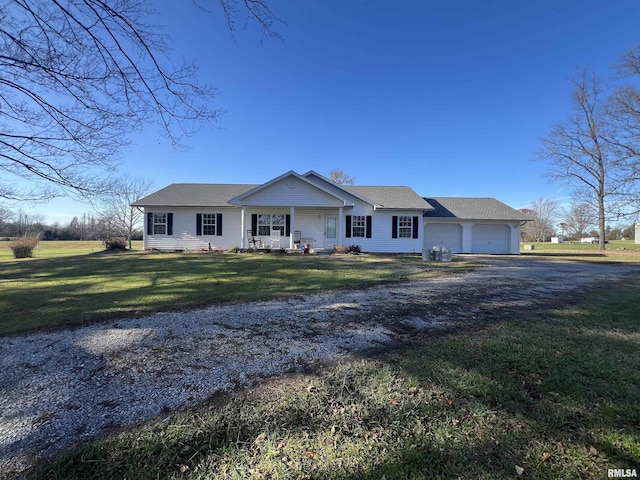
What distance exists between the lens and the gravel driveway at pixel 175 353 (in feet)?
7.62

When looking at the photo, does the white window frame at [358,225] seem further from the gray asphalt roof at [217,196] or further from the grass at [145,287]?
the grass at [145,287]

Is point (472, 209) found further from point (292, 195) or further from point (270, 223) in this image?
point (270, 223)

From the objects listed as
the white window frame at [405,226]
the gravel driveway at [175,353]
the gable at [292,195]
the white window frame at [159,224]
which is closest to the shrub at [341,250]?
the gable at [292,195]

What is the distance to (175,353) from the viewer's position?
3.47 m

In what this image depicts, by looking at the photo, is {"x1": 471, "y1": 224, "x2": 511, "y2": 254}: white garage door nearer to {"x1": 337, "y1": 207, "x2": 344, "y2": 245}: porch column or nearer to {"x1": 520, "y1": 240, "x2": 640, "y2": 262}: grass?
{"x1": 520, "y1": 240, "x2": 640, "y2": 262}: grass

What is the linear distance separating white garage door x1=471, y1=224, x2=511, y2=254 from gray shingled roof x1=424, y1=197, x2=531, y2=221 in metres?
0.84

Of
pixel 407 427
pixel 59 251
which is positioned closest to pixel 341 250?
pixel 407 427

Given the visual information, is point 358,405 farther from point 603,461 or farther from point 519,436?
point 603,461

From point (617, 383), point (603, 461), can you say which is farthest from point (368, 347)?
point (617, 383)

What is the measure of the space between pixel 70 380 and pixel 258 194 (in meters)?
14.5

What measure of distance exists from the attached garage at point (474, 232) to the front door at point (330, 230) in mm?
6371

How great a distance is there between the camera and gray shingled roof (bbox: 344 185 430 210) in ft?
59.9

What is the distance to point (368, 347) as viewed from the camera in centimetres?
364

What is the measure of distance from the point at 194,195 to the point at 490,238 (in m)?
20.6
